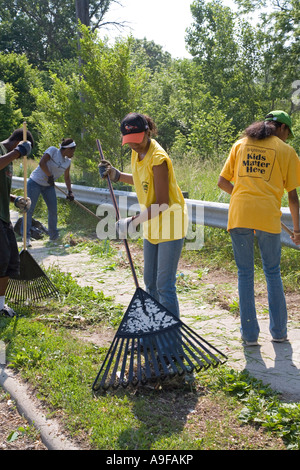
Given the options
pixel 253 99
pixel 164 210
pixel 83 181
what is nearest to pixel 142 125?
pixel 164 210

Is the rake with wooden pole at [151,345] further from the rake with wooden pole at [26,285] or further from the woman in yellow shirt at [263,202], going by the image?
the rake with wooden pole at [26,285]

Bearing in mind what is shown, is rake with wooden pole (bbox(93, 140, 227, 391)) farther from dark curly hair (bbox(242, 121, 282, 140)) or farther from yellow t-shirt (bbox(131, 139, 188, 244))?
dark curly hair (bbox(242, 121, 282, 140))

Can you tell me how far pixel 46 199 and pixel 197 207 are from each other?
330 centimetres

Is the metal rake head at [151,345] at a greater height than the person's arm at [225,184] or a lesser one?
lesser

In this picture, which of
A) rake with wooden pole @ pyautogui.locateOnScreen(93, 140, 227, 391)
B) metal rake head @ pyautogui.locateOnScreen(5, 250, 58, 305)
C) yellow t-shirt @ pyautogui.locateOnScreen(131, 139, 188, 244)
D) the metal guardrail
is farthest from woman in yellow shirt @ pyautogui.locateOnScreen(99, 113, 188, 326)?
the metal guardrail

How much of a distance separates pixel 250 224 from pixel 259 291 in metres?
1.74

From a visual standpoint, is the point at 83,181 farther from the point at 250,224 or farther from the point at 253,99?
the point at 253,99

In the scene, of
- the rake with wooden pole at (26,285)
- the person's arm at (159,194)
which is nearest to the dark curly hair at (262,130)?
the person's arm at (159,194)

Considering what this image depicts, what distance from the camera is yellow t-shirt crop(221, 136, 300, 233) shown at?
419 centimetres

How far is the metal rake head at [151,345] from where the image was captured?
3.53 meters

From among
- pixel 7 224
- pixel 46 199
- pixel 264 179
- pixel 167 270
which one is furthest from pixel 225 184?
pixel 46 199

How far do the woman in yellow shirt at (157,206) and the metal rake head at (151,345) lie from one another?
290mm

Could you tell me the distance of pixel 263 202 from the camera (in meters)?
4.19

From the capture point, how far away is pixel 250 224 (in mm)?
4223
